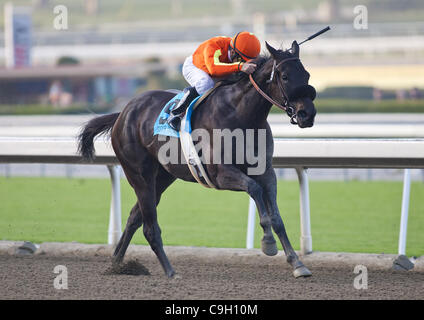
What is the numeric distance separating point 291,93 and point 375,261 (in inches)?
59.1

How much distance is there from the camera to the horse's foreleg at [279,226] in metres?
4.07

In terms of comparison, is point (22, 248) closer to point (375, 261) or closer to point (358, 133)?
point (375, 261)

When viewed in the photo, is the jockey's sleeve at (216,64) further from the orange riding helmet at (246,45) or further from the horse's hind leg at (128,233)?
the horse's hind leg at (128,233)

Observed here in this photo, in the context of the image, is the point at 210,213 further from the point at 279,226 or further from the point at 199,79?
the point at 279,226

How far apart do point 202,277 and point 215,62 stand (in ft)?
4.39

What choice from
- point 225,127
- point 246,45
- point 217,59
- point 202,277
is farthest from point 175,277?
point 246,45

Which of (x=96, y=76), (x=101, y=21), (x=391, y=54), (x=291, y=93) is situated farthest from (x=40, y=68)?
(x=101, y=21)

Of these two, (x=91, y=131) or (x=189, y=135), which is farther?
(x=91, y=131)

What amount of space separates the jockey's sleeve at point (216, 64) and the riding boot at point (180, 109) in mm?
183

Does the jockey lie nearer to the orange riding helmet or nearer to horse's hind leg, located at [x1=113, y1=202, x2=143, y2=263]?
the orange riding helmet

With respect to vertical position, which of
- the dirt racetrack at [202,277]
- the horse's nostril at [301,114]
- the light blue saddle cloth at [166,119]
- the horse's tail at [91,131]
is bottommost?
Result: the dirt racetrack at [202,277]

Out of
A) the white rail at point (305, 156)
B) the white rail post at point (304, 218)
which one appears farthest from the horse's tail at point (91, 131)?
the white rail post at point (304, 218)

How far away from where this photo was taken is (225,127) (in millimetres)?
4301
